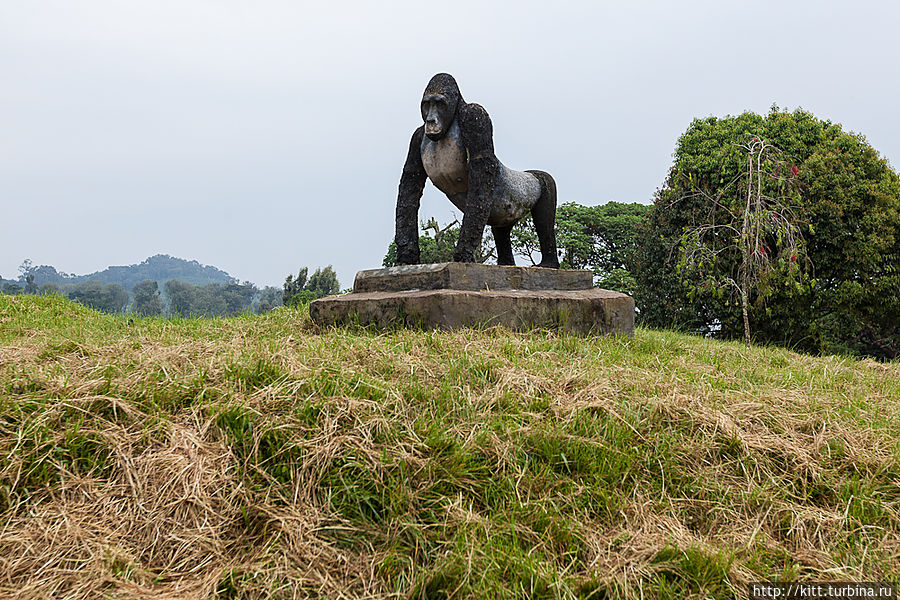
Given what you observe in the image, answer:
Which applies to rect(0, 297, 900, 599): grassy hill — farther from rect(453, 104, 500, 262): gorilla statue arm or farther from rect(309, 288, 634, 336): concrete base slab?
rect(453, 104, 500, 262): gorilla statue arm

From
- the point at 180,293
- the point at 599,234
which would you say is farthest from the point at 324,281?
the point at 180,293

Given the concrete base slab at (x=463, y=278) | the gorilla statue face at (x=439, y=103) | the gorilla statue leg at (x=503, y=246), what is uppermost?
the gorilla statue face at (x=439, y=103)

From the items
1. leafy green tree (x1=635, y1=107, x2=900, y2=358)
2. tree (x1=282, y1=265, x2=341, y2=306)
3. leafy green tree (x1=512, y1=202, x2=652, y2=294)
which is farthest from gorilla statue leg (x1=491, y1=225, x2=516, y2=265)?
tree (x1=282, y1=265, x2=341, y2=306)

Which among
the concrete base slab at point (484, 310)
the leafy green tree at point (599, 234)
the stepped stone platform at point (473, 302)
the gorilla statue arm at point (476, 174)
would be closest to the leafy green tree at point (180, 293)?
the leafy green tree at point (599, 234)

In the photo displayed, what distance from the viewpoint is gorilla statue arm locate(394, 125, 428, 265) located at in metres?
5.15

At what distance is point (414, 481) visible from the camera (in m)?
2.15

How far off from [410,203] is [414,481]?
343cm

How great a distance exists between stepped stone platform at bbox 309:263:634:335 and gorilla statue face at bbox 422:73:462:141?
1151mm

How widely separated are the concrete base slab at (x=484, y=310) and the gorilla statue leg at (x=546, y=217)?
0.75 m

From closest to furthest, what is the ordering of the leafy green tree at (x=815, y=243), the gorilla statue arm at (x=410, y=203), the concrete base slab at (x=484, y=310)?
the concrete base slab at (x=484, y=310)
the gorilla statue arm at (x=410, y=203)
the leafy green tree at (x=815, y=243)

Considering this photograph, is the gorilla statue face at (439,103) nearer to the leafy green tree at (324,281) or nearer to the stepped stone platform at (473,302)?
the stepped stone platform at (473,302)

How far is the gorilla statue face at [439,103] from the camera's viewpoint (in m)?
4.75

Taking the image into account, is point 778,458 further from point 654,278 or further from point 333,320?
point 654,278

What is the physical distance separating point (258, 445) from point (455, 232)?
13.0m
